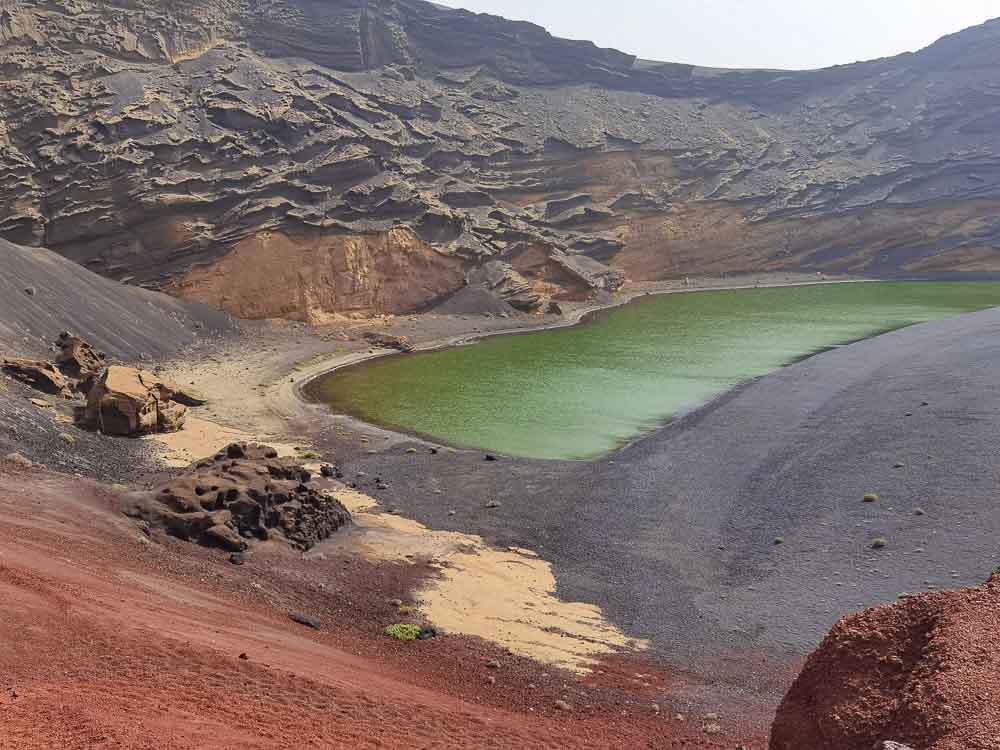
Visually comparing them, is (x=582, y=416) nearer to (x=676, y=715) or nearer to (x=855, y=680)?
(x=676, y=715)

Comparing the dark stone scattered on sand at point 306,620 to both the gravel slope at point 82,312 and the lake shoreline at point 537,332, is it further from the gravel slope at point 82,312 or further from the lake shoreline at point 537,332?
the gravel slope at point 82,312

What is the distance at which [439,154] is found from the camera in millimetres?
Result: 79625

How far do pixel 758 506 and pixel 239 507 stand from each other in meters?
14.3

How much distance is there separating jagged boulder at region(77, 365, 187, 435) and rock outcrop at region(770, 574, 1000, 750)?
87.1 ft

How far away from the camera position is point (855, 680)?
24.7 feet

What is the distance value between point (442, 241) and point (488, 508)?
140ft

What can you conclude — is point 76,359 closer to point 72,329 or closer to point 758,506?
point 72,329

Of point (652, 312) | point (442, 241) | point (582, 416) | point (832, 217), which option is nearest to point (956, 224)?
point (832, 217)

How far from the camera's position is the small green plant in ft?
50.6

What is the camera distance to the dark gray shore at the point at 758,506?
17328 mm

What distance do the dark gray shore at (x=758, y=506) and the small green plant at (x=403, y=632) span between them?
436cm

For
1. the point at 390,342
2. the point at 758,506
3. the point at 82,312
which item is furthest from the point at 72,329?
the point at 758,506

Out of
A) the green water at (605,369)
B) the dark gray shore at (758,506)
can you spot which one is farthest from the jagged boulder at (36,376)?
the dark gray shore at (758,506)

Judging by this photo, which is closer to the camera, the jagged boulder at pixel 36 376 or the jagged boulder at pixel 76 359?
the jagged boulder at pixel 36 376
